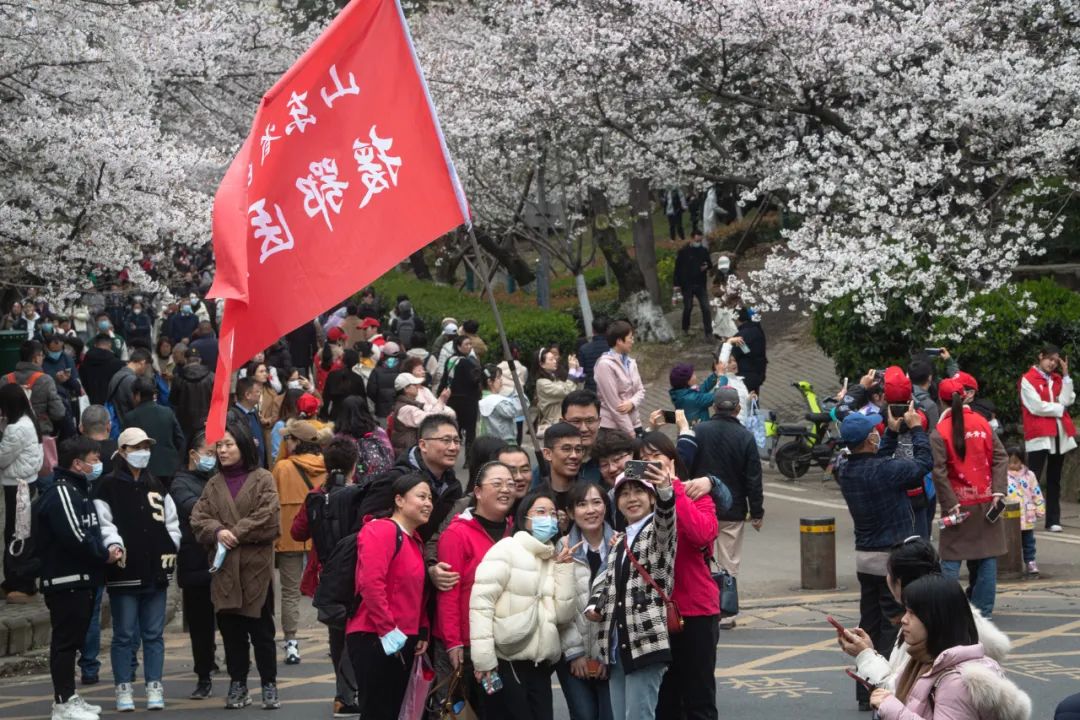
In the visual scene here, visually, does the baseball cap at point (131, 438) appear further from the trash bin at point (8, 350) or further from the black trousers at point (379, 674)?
the trash bin at point (8, 350)

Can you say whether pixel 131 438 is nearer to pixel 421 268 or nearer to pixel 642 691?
pixel 642 691

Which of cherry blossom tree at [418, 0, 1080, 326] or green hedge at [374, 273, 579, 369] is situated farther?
green hedge at [374, 273, 579, 369]

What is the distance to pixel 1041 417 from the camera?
1502cm

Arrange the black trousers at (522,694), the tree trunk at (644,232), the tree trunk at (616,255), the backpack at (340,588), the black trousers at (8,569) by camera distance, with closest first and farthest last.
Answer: the black trousers at (522,694) < the backpack at (340,588) < the black trousers at (8,569) < the tree trunk at (644,232) < the tree trunk at (616,255)

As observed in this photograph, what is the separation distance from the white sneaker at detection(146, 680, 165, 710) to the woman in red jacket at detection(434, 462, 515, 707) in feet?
9.47

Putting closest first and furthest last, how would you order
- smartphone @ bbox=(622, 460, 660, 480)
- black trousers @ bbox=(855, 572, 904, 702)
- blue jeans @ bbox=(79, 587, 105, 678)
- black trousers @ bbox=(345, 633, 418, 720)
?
smartphone @ bbox=(622, 460, 660, 480) → black trousers @ bbox=(345, 633, 418, 720) → black trousers @ bbox=(855, 572, 904, 702) → blue jeans @ bbox=(79, 587, 105, 678)

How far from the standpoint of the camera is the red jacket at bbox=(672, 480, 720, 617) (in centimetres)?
741

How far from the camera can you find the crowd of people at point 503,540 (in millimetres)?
7305

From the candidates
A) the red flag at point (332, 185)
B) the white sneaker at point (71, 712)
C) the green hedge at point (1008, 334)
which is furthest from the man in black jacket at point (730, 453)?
the green hedge at point (1008, 334)

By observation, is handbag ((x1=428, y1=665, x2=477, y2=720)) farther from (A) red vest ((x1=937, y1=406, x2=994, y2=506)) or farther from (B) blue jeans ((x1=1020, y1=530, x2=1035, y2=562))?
(B) blue jeans ((x1=1020, y1=530, x2=1035, y2=562))

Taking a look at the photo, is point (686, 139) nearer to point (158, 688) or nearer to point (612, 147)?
point (612, 147)

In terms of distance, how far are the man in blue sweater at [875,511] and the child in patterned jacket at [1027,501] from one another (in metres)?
4.39

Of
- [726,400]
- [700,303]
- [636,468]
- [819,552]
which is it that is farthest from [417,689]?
[700,303]

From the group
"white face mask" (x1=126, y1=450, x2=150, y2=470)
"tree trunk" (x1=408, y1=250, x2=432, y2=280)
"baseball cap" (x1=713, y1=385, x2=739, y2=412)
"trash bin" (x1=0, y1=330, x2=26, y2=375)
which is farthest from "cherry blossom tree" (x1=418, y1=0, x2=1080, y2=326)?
"tree trunk" (x1=408, y1=250, x2=432, y2=280)
